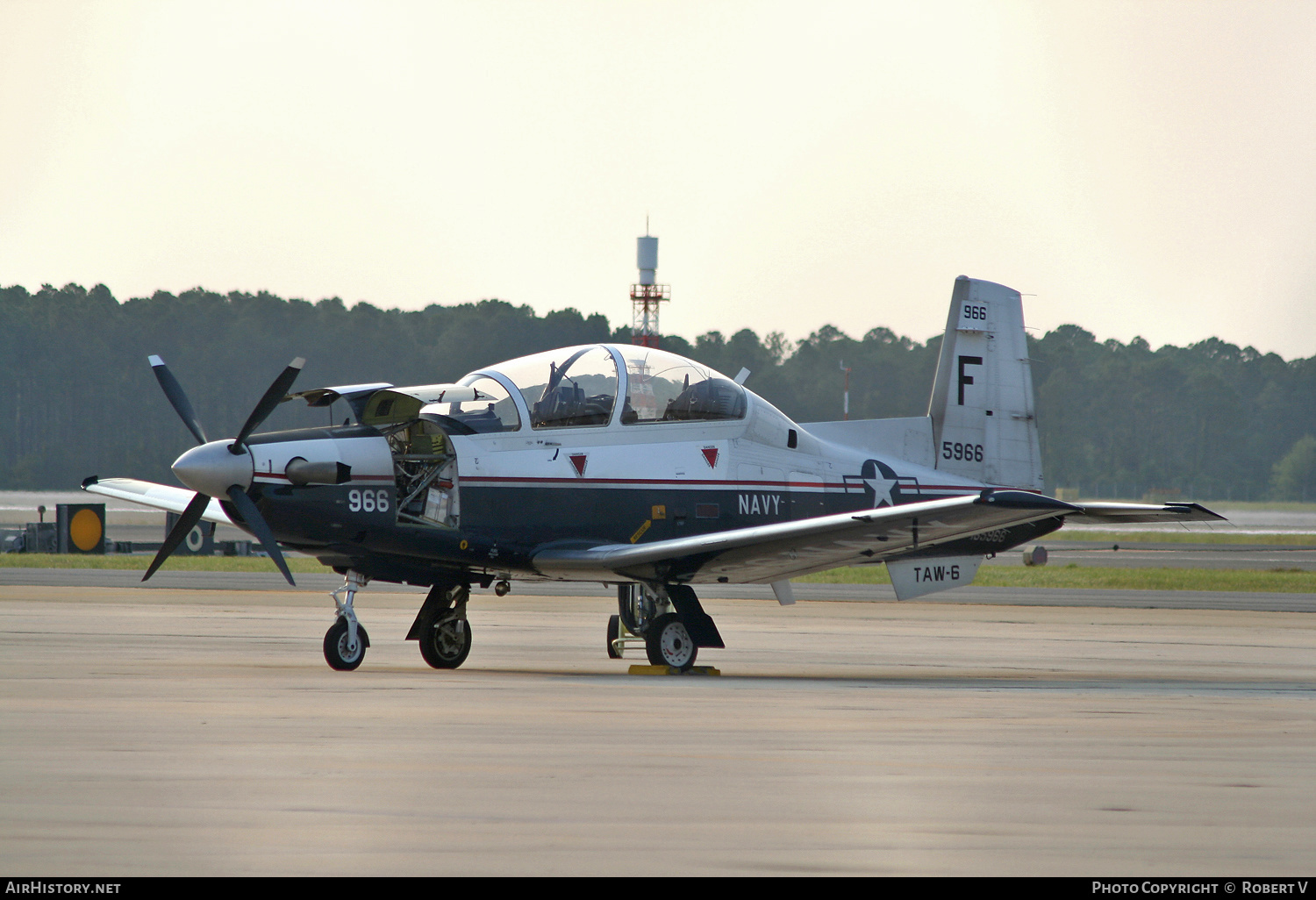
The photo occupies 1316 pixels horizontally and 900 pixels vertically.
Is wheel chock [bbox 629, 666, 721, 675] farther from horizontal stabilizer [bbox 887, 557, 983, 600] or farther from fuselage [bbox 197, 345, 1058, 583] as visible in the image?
horizontal stabilizer [bbox 887, 557, 983, 600]

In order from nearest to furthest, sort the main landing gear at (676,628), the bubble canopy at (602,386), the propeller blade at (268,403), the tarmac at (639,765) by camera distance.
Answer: the tarmac at (639,765)
the propeller blade at (268,403)
the main landing gear at (676,628)
the bubble canopy at (602,386)

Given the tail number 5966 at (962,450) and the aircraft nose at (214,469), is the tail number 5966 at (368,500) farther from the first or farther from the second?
the tail number 5966 at (962,450)

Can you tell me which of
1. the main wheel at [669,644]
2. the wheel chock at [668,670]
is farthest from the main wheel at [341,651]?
the main wheel at [669,644]

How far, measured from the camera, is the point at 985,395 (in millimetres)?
17078

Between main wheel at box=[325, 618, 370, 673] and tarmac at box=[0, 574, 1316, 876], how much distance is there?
35cm

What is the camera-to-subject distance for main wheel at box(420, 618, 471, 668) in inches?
566

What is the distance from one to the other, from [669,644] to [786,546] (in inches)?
60.1

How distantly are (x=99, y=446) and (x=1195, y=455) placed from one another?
374 feet

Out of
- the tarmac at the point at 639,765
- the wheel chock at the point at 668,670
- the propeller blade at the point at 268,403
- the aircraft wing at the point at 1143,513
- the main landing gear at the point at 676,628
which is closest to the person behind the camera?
the tarmac at the point at 639,765

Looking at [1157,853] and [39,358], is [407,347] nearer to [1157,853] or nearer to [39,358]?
[39,358]

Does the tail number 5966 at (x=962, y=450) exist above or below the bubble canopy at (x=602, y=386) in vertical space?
below

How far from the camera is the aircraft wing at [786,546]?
13.0 meters

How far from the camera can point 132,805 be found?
596 cm

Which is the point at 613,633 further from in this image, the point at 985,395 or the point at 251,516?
the point at 985,395
